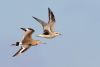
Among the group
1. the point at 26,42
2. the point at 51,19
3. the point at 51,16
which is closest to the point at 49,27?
the point at 51,19

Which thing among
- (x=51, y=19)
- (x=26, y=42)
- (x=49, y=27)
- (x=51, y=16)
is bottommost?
(x=26, y=42)

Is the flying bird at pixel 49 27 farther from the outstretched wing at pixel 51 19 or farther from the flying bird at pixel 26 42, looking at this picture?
the flying bird at pixel 26 42

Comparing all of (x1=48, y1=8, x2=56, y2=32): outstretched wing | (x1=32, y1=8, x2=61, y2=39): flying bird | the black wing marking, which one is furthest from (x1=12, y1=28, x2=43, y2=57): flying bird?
the black wing marking

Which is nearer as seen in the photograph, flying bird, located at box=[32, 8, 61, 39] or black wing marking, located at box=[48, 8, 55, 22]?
flying bird, located at box=[32, 8, 61, 39]

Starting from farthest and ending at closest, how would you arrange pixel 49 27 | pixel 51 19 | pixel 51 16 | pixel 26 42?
pixel 51 16
pixel 51 19
pixel 49 27
pixel 26 42

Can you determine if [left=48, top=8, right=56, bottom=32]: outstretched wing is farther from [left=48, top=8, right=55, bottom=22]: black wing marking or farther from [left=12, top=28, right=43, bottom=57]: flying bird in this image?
[left=12, top=28, right=43, bottom=57]: flying bird

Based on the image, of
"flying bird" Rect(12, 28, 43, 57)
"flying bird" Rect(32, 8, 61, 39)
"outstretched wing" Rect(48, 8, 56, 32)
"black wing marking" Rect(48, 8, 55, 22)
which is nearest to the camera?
"flying bird" Rect(12, 28, 43, 57)

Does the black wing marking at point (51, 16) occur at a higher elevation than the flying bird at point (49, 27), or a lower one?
higher

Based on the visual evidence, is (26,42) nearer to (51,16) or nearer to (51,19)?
(51,19)

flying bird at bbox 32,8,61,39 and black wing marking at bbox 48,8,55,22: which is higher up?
black wing marking at bbox 48,8,55,22

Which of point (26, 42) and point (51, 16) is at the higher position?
point (51, 16)

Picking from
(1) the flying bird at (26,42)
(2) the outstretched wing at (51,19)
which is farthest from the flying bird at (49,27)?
(1) the flying bird at (26,42)

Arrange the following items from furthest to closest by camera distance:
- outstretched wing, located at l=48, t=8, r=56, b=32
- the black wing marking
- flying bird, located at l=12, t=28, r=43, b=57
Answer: the black wing marking → outstretched wing, located at l=48, t=8, r=56, b=32 → flying bird, located at l=12, t=28, r=43, b=57

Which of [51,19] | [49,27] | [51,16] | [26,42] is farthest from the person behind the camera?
[51,16]
